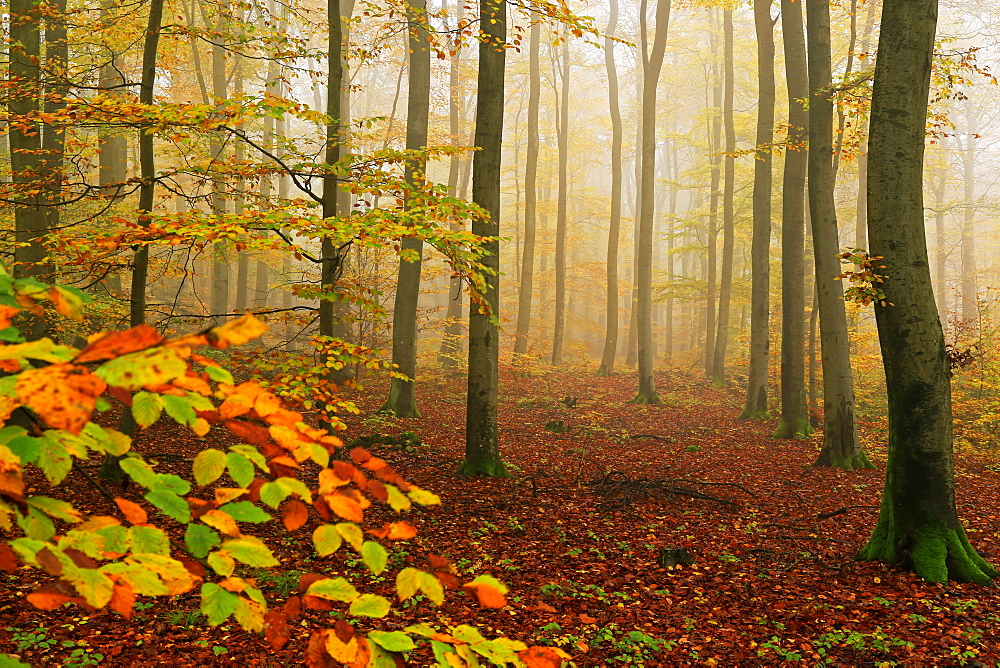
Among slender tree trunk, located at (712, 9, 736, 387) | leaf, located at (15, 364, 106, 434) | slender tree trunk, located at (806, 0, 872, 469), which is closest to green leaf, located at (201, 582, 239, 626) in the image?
leaf, located at (15, 364, 106, 434)

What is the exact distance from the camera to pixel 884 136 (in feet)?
17.6

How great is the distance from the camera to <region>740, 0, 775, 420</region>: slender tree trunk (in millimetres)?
14047

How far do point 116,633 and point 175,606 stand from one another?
466 millimetres

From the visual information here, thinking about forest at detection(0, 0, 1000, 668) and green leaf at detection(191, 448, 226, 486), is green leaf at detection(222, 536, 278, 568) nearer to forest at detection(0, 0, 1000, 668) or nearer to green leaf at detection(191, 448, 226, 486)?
forest at detection(0, 0, 1000, 668)

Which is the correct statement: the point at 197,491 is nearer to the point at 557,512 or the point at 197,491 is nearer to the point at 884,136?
the point at 557,512

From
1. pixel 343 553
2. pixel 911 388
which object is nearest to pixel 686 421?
pixel 911 388

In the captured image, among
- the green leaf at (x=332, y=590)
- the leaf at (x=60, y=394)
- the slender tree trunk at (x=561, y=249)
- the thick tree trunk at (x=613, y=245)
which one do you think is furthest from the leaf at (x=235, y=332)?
the slender tree trunk at (x=561, y=249)

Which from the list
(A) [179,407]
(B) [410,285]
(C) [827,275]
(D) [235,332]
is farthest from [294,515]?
(B) [410,285]

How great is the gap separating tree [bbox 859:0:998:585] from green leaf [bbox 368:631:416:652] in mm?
5174

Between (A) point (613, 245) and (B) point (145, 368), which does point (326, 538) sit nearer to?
(B) point (145, 368)

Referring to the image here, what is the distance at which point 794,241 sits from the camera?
11.8 meters

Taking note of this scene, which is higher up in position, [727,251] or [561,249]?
[561,249]

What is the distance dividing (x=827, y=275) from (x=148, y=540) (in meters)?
10.4

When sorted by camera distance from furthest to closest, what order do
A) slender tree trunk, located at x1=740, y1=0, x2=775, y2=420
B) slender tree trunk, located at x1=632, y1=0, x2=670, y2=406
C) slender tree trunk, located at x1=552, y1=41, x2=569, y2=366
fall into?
slender tree trunk, located at x1=552, y1=41, x2=569, y2=366 < slender tree trunk, located at x1=632, y1=0, x2=670, y2=406 < slender tree trunk, located at x1=740, y1=0, x2=775, y2=420
